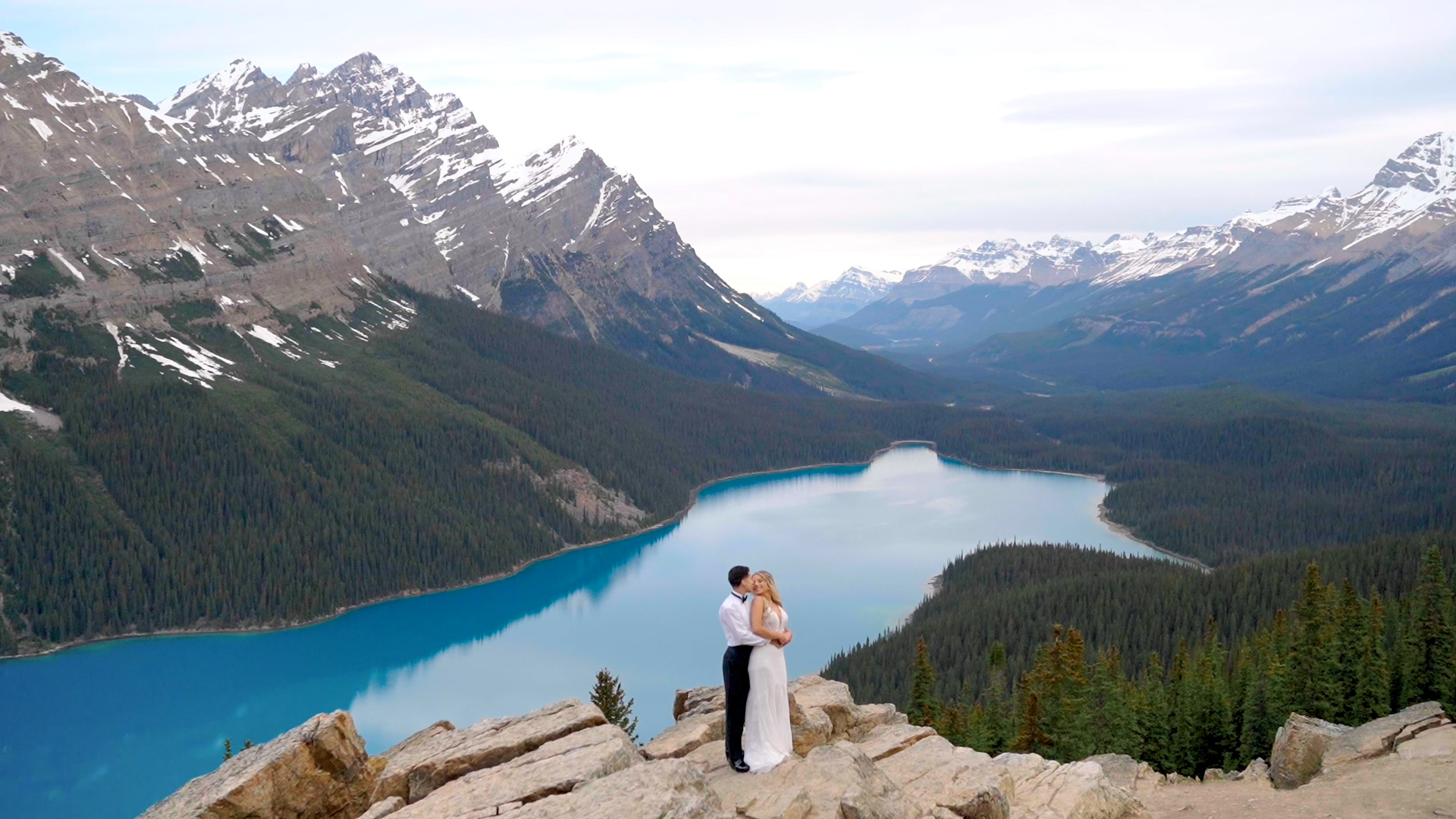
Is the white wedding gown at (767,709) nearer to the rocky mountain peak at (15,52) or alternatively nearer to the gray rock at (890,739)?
the gray rock at (890,739)

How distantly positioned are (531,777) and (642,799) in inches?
118

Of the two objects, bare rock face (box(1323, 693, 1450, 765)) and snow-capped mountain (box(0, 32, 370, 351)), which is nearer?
bare rock face (box(1323, 693, 1450, 765))

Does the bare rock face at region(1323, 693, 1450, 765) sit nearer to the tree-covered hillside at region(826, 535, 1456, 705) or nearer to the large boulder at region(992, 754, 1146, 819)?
the large boulder at region(992, 754, 1146, 819)

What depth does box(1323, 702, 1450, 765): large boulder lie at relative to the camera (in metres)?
28.8

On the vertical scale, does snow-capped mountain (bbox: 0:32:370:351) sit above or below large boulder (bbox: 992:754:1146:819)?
above

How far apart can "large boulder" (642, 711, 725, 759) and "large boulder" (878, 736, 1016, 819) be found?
3553 mm

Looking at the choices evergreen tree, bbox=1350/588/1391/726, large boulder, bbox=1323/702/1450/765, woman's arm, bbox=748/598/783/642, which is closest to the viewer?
woman's arm, bbox=748/598/783/642

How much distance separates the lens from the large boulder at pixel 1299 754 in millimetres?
29000

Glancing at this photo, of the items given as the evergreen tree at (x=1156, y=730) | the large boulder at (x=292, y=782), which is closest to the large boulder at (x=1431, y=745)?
the evergreen tree at (x=1156, y=730)

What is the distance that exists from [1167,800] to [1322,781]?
3693 millimetres

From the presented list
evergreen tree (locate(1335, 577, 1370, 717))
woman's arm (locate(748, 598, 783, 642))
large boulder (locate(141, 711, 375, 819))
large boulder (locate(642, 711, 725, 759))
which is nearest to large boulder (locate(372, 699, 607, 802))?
large boulder (locate(141, 711, 375, 819))

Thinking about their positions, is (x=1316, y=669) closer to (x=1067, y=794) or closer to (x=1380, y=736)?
(x=1380, y=736)

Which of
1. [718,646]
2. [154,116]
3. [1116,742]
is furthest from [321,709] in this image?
[154,116]

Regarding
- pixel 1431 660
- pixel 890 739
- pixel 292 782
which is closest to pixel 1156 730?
pixel 1431 660
